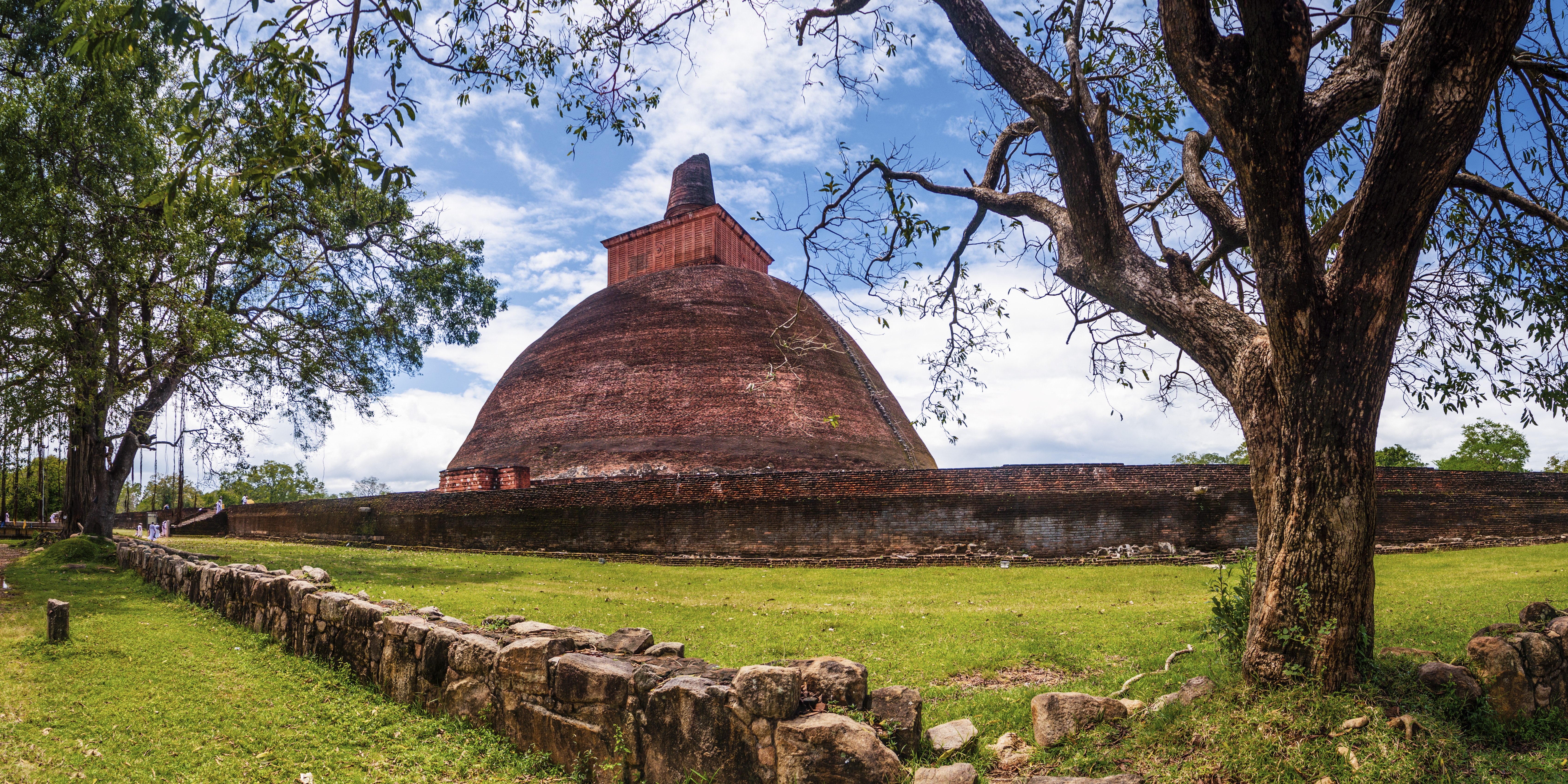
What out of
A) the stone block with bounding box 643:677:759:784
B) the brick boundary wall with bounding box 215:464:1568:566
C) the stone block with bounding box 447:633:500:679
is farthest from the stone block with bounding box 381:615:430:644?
the brick boundary wall with bounding box 215:464:1568:566

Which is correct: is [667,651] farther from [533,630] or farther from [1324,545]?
[1324,545]

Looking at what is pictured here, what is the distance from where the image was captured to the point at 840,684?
3293 millimetres

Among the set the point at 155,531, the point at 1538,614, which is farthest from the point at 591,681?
the point at 155,531

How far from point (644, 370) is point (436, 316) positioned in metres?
9.07

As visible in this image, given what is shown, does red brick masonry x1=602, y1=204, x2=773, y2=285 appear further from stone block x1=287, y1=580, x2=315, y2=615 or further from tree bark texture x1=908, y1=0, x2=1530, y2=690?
tree bark texture x1=908, y1=0, x2=1530, y2=690

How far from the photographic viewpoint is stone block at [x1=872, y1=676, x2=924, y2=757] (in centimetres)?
323

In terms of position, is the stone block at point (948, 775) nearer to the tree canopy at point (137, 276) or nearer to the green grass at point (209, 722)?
the green grass at point (209, 722)

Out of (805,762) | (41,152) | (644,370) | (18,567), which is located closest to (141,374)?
(18,567)

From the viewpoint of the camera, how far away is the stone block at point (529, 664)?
3.82 meters

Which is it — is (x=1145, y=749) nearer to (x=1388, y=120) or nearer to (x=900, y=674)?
(x=900, y=674)

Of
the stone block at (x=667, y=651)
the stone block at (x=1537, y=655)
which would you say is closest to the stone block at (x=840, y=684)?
the stone block at (x=667, y=651)

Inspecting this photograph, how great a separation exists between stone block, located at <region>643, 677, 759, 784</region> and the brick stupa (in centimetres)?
1513

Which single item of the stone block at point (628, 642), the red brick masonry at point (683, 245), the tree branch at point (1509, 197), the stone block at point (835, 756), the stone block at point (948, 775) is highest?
the red brick masonry at point (683, 245)

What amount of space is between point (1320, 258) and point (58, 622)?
916cm
